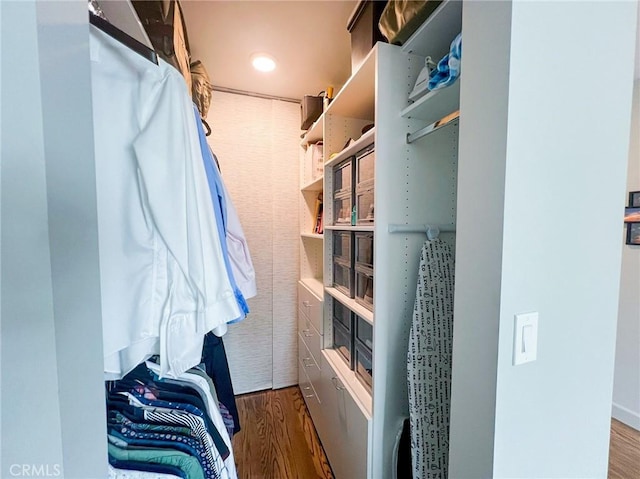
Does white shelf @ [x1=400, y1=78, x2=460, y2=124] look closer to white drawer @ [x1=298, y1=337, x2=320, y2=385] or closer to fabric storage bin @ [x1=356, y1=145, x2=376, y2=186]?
fabric storage bin @ [x1=356, y1=145, x2=376, y2=186]

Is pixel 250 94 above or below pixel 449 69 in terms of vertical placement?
above

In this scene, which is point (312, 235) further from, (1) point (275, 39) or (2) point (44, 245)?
(2) point (44, 245)

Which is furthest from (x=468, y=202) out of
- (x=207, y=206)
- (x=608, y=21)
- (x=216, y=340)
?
(x=216, y=340)

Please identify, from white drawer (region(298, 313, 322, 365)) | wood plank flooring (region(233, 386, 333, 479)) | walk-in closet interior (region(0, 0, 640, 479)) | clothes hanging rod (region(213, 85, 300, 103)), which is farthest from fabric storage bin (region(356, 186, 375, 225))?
wood plank flooring (region(233, 386, 333, 479))

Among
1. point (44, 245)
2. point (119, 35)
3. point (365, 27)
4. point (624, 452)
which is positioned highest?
point (365, 27)

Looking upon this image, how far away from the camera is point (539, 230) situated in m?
0.58

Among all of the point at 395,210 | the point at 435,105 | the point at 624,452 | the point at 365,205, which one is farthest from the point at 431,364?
the point at 624,452

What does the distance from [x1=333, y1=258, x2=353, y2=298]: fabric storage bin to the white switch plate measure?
85 centimetres

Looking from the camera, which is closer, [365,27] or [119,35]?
[119,35]

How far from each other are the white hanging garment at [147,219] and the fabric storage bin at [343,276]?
850mm

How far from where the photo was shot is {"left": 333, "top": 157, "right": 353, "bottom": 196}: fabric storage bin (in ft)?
4.56

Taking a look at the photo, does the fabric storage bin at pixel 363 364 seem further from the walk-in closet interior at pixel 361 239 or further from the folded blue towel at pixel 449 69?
the folded blue towel at pixel 449 69

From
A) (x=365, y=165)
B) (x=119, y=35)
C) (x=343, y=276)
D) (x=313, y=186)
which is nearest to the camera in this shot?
(x=119, y=35)

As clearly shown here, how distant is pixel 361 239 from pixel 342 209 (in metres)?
0.29
